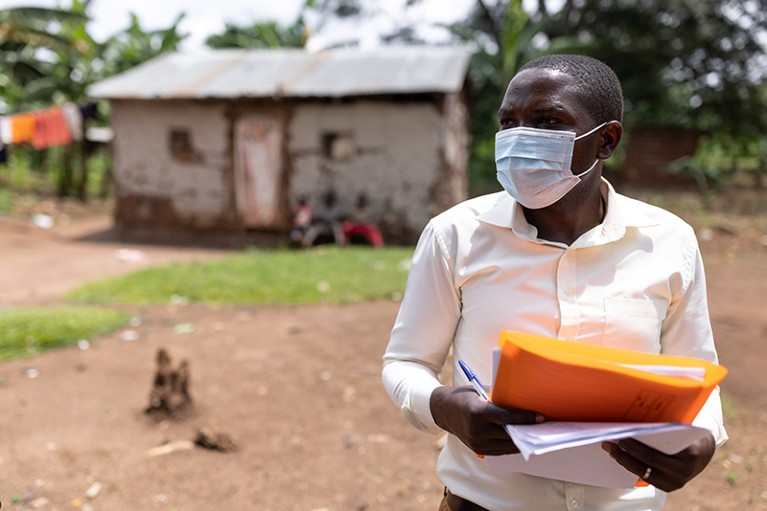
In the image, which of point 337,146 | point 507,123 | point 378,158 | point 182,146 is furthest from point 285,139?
point 507,123

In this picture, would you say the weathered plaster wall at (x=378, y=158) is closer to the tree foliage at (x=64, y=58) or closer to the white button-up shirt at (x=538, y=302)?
the tree foliage at (x=64, y=58)

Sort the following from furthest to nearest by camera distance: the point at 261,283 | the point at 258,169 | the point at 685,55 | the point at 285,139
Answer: the point at 685,55, the point at 258,169, the point at 285,139, the point at 261,283

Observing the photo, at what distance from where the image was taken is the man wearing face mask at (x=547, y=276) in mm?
1279

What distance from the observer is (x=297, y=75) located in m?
11.4

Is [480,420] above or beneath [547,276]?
beneath

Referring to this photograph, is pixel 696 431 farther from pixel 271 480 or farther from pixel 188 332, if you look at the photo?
pixel 188 332

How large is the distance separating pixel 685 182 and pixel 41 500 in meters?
13.8

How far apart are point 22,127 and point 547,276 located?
570 inches

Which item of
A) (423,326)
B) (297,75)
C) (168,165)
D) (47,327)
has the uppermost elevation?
(297,75)

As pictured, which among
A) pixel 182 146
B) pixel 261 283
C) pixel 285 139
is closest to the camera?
pixel 261 283

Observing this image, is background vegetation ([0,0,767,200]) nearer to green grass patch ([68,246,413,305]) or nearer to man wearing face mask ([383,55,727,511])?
green grass patch ([68,246,413,305])

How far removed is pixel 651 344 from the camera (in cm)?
128

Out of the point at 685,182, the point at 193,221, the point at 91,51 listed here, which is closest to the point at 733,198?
the point at 685,182

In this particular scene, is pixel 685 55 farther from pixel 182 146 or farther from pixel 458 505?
pixel 458 505
